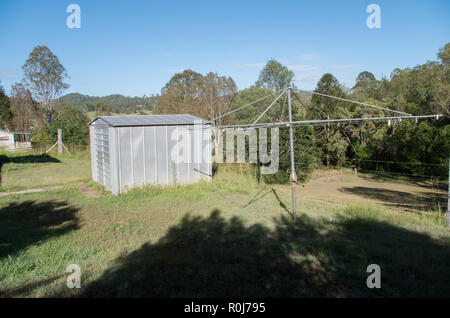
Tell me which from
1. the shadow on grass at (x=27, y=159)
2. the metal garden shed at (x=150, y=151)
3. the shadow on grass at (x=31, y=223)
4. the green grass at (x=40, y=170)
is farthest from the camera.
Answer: the shadow on grass at (x=27, y=159)

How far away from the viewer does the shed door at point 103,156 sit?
1071cm

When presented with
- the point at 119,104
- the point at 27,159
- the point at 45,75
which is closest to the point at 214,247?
the point at 27,159

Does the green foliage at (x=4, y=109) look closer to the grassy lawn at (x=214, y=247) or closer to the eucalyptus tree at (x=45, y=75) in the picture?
the eucalyptus tree at (x=45, y=75)

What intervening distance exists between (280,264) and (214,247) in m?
1.22

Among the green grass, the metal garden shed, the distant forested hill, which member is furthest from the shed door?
the distant forested hill

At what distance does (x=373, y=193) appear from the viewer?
11453 millimetres

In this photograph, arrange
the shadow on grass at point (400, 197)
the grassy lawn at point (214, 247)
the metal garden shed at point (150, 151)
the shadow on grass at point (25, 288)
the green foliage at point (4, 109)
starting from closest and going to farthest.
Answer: the shadow on grass at point (25, 288)
the grassy lawn at point (214, 247)
the shadow on grass at point (400, 197)
the metal garden shed at point (150, 151)
the green foliage at point (4, 109)

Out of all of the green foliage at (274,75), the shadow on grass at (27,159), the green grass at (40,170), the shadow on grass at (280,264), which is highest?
the green foliage at (274,75)

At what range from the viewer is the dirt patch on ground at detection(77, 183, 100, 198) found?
10.3 metres

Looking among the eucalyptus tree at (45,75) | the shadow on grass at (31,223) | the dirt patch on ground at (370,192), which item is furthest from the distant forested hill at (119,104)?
the dirt patch on ground at (370,192)

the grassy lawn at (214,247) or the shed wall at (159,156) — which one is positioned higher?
the shed wall at (159,156)

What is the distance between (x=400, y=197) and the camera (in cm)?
1068

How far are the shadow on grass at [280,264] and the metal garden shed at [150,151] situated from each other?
4756 millimetres

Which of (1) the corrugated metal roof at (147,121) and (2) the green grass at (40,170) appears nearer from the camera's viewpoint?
(1) the corrugated metal roof at (147,121)
